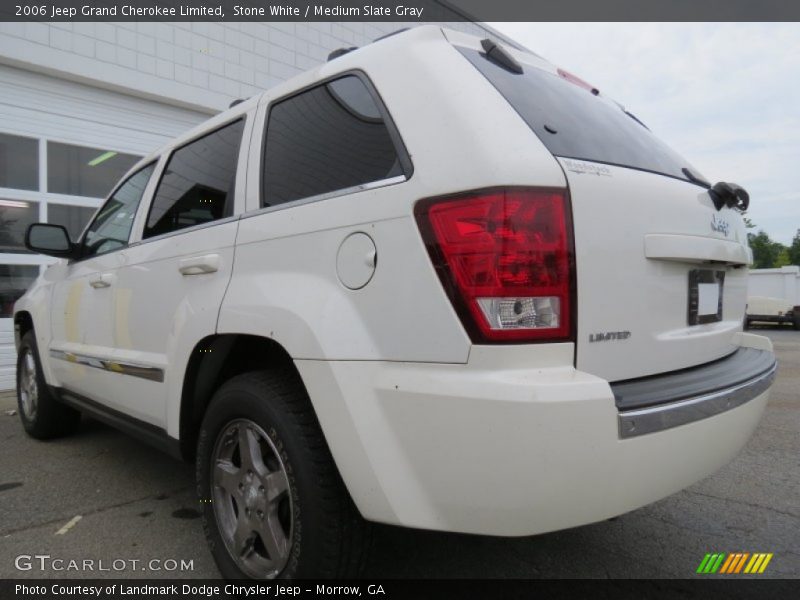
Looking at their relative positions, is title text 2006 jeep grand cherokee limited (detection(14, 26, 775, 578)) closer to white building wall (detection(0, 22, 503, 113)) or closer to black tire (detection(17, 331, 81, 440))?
black tire (detection(17, 331, 81, 440))

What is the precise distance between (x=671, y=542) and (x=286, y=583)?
5.53 feet

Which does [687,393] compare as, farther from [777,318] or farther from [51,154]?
[777,318]

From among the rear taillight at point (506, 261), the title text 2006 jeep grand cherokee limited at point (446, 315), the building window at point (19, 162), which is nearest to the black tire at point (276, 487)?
the title text 2006 jeep grand cherokee limited at point (446, 315)

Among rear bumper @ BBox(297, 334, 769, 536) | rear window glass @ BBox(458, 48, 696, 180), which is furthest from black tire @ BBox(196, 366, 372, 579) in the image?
rear window glass @ BBox(458, 48, 696, 180)

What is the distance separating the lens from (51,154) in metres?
6.45

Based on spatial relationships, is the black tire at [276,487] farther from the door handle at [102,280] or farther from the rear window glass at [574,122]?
the door handle at [102,280]

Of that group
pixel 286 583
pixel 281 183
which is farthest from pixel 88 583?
Result: pixel 281 183

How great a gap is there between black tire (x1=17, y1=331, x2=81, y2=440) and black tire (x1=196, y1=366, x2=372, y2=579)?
2.47 m

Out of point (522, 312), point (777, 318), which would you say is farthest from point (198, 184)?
point (777, 318)

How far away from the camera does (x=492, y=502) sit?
1365 millimetres

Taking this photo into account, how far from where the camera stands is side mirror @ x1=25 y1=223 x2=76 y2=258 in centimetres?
Answer: 335

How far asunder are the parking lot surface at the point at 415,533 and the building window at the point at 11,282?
3.41 m

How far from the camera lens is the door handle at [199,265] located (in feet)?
6.88

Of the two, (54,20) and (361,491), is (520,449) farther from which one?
(54,20)
